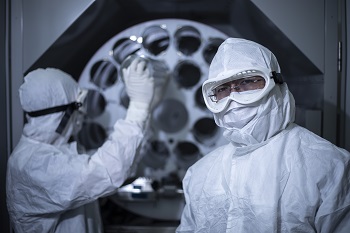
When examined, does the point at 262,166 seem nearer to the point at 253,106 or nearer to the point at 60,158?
the point at 253,106

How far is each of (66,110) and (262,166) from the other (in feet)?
2.70

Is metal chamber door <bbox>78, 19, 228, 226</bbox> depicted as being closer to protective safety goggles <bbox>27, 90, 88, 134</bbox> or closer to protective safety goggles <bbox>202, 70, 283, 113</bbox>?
protective safety goggles <bbox>27, 90, 88, 134</bbox>

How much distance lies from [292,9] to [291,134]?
22.1 inches

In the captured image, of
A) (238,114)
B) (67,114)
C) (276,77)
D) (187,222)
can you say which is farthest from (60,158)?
(276,77)

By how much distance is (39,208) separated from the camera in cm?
118

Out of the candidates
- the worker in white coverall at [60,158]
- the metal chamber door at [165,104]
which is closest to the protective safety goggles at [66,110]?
the worker in white coverall at [60,158]

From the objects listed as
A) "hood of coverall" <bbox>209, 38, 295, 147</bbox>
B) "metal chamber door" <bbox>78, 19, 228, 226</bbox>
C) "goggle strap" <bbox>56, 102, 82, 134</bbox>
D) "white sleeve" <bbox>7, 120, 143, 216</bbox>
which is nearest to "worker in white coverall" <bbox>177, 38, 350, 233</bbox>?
"hood of coverall" <bbox>209, 38, 295, 147</bbox>

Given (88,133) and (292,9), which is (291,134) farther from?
(88,133)

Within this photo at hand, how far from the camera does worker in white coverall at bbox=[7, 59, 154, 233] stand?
1154 millimetres

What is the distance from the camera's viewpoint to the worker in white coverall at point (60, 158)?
115 centimetres

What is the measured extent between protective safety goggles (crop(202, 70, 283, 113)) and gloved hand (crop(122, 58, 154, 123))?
1.17 feet

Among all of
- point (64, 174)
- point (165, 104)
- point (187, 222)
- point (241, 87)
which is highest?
point (241, 87)

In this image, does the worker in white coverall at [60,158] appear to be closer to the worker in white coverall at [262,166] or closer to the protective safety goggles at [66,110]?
the protective safety goggles at [66,110]

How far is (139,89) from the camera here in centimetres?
130
